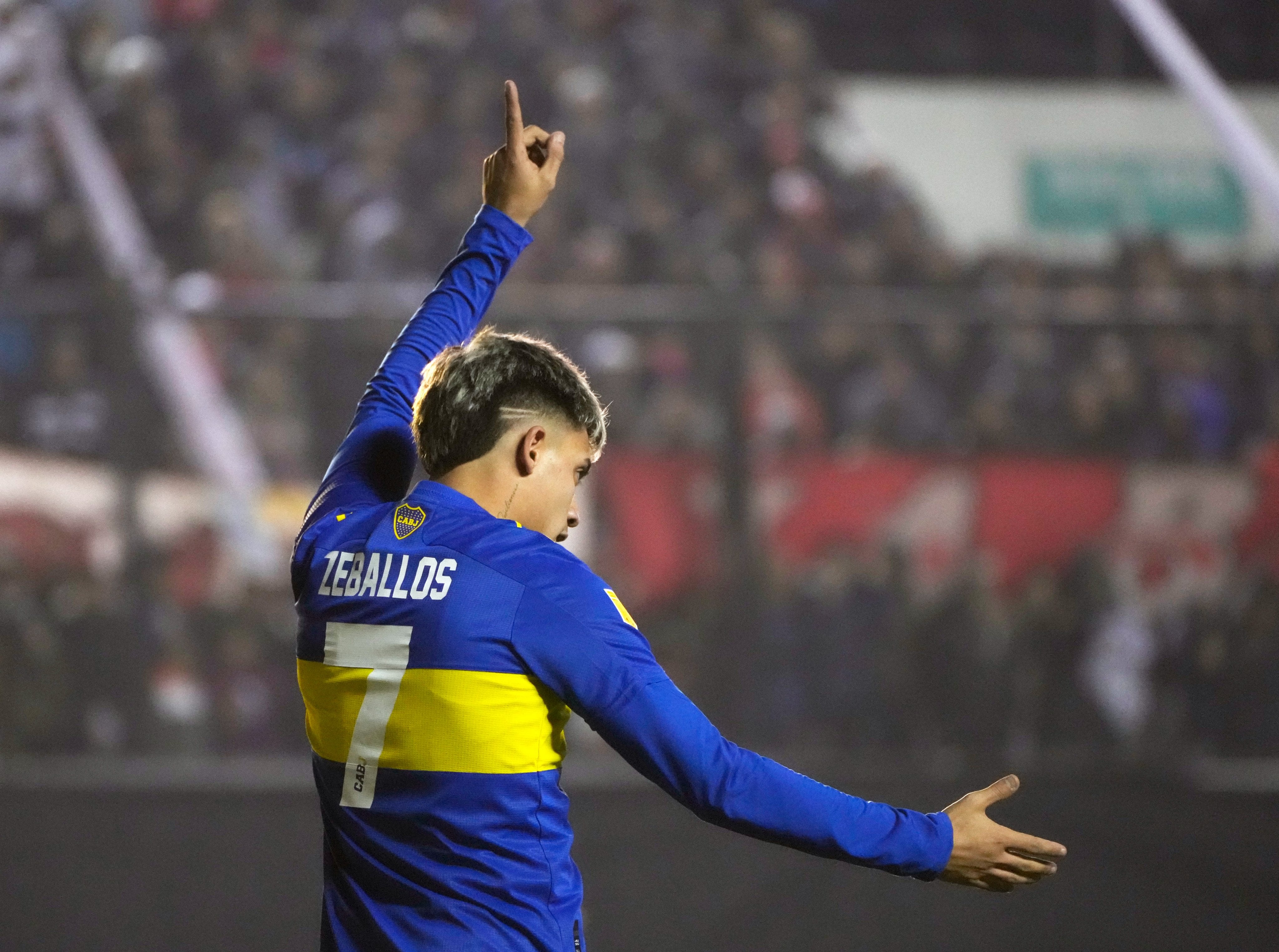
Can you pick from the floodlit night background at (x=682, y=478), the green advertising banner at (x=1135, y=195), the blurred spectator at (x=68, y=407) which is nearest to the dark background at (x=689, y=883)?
the floodlit night background at (x=682, y=478)

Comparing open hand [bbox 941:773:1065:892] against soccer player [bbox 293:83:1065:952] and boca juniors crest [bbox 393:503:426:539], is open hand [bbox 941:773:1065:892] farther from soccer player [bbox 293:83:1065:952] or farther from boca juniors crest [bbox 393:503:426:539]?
boca juniors crest [bbox 393:503:426:539]

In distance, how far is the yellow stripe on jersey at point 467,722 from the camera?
5.41 feet

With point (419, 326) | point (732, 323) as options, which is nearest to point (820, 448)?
point (732, 323)

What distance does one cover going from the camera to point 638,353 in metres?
7.00

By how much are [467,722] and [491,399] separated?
0.41m

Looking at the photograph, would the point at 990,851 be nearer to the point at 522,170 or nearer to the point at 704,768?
the point at 704,768

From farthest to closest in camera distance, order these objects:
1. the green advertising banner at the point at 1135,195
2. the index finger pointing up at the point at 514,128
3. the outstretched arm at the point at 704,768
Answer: the green advertising banner at the point at 1135,195, the index finger pointing up at the point at 514,128, the outstretched arm at the point at 704,768

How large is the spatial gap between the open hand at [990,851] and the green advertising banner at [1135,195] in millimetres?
7819

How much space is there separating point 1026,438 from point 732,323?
1664mm

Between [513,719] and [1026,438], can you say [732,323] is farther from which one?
[513,719]

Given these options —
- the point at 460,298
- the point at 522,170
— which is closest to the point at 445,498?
the point at 460,298

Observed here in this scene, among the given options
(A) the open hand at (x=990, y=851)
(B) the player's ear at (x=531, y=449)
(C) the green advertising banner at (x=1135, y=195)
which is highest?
(C) the green advertising banner at (x=1135, y=195)

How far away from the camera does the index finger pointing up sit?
221cm

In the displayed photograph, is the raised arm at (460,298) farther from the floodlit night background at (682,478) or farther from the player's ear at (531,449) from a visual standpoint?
the floodlit night background at (682,478)
